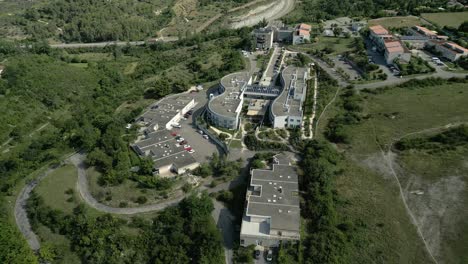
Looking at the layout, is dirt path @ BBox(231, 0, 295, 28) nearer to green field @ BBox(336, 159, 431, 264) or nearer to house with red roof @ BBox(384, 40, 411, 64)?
house with red roof @ BBox(384, 40, 411, 64)

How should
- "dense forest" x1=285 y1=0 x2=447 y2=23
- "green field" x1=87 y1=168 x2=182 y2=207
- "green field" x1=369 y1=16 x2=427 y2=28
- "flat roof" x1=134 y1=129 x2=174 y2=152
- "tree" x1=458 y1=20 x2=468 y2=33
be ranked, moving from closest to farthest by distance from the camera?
"green field" x1=87 y1=168 x2=182 y2=207 < "flat roof" x1=134 y1=129 x2=174 y2=152 < "tree" x1=458 y1=20 x2=468 y2=33 < "green field" x1=369 y1=16 x2=427 y2=28 < "dense forest" x1=285 y1=0 x2=447 y2=23

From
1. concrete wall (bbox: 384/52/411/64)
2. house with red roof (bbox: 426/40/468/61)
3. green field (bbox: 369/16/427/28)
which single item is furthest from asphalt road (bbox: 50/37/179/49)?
house with red roof (bbox: 426/40/468/61)

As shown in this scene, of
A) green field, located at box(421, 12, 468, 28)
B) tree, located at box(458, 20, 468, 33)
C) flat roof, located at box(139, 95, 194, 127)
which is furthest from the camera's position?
green field, located at box(421, 12, 468, 28)

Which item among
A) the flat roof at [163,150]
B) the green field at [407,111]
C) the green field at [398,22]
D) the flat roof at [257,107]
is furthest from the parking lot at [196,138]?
the green field at [398,22]

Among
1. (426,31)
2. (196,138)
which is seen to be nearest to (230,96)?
(196,138)

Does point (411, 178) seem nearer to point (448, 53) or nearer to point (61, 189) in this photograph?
point (448, 53)

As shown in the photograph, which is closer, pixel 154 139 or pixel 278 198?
pixel 278 198
